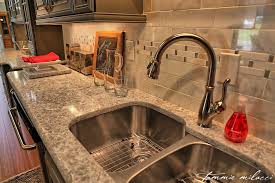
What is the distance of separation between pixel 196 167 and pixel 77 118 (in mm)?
507

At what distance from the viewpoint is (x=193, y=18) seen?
72cm

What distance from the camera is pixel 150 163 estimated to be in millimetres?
550

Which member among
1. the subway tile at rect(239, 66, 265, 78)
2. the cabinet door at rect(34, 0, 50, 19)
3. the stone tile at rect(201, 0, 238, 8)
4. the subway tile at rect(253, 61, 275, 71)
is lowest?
the subway tile at rect(239, 66, 265, 78)

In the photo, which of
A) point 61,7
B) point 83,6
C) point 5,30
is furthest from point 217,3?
point 5,30

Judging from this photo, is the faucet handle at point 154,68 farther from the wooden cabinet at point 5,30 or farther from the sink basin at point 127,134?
the wooden cabinet at point 5,30

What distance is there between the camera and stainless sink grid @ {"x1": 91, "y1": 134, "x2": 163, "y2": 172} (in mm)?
775

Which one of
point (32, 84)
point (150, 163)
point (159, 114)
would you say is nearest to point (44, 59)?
point (32, 84)

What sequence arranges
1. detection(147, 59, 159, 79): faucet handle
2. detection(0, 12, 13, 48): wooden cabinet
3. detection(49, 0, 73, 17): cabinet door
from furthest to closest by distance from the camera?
detection(0, 12, 13, 48): wooden cabinet → detection(49, 0, 73, 17): cabinet door → detection(147, 59, 159, 79): faucet handle

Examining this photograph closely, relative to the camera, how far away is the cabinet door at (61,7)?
98 centimetres

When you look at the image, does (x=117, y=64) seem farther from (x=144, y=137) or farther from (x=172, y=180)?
(x=172, y=180)

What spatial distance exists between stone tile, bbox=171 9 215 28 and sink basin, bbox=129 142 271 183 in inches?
17.5

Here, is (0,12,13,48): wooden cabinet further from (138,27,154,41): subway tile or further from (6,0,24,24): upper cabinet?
(138,27,154,41): subway tile

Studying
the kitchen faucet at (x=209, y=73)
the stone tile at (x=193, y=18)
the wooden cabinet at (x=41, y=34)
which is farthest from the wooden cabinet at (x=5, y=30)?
the kitchen faucet at (x=209, y=73)

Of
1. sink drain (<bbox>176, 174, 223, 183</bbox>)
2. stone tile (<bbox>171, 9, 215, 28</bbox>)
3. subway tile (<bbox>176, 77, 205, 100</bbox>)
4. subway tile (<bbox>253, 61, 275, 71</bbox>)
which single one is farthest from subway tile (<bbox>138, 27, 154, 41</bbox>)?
sink drain (<bbox>176, 174, 223, 183</bbox>)
